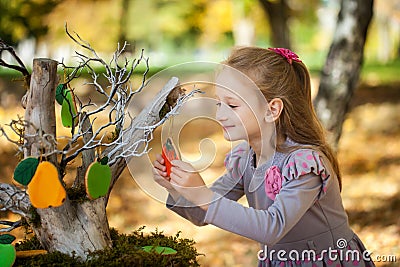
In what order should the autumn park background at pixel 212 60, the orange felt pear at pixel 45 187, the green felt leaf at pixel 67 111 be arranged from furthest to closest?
the autumn park background at pixel 212 60 < the green felt leaf at pixel 67 111 < the orange felt pear at pixel 45 187

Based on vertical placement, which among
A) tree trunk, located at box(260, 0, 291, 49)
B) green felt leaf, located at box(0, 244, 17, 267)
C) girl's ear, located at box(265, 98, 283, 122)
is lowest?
green felt leaf, located at box(0, 244, 17, 267)

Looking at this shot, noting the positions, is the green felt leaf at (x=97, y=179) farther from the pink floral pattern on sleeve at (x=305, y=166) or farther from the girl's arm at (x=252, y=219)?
the pink floral pattern on sleeve at (x=305, y=166)

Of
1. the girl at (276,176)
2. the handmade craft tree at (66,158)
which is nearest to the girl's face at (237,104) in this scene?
the girl at (276,176)

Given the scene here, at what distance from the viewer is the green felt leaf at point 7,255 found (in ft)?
5.15

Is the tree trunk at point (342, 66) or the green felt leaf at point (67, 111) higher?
the tree trunk at point (342, 66)

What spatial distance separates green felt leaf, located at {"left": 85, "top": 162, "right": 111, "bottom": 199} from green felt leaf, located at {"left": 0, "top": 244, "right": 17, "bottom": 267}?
0.24 metres

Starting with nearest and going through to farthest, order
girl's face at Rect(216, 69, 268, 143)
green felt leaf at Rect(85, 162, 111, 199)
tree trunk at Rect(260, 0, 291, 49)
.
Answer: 1. green felt leaf at Rect(85, 162, 111, 199)
2. girl's face at Rect(216, 69, 268, 143)
3. tree trunk at Rect(260, 0, 291, 49)

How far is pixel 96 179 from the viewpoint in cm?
156

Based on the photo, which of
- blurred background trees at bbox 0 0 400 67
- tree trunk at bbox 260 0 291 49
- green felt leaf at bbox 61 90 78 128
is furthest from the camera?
blurred background trees at bbox 0 0 400 67

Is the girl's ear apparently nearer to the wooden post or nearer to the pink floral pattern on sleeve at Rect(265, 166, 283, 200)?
the pink floral pattern on sleeve at Rect(265, 166, 283, 200)

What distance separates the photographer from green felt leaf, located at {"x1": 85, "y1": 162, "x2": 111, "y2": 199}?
1.55 meters

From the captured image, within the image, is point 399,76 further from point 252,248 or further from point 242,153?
point 242,153

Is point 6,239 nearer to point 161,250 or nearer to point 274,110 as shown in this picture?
point 161,250

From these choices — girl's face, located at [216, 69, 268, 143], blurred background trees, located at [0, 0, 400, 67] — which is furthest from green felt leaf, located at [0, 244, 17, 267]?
blurred background trees, located at [0, 0, 400, 67]
